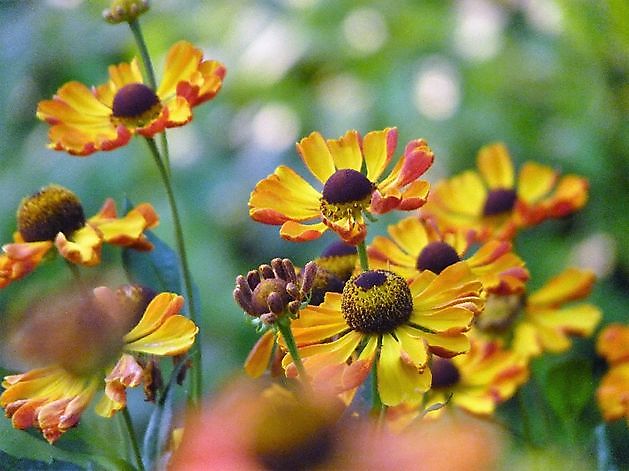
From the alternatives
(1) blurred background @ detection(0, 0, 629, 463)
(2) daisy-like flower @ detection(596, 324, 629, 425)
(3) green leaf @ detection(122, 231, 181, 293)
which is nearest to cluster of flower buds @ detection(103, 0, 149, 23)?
(3) green leaf @ detection(122, 231, 181, 293)

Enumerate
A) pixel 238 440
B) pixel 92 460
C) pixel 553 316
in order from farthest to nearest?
1. pixel 553 316
2. pixel 92 460
3. pixel 238 440

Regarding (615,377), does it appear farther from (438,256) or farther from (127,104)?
(127,104)

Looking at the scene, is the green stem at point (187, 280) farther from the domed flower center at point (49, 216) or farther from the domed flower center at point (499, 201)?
the domed flower center at point (499, 201)

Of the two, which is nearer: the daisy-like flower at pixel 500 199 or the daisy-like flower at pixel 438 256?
the daisy-like flower at pixel 438 256

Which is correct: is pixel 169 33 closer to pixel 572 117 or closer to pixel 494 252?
pixel 572 117

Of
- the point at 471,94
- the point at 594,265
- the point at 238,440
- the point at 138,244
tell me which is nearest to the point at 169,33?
the point at 471,94

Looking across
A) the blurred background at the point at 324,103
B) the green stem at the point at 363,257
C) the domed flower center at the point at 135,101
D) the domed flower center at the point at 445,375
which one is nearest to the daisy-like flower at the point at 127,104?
the domed flower center at the point at 135,101

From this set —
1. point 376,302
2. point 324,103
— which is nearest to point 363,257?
point 376,302
